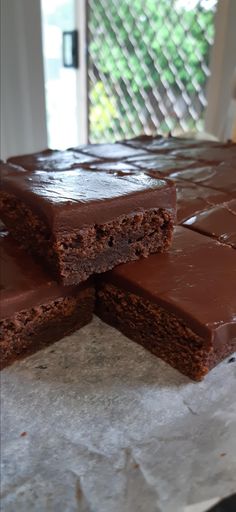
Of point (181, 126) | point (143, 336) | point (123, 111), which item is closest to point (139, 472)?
point (143, 336)

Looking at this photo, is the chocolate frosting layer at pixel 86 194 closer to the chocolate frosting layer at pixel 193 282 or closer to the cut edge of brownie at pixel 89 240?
the cut edge of brownie at pixel 89 240

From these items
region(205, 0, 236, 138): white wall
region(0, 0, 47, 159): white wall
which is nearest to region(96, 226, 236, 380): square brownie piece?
region(0, 0, 47, 159): white wall

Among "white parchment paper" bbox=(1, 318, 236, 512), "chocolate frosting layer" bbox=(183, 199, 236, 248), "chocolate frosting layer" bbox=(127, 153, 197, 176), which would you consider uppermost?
"chocolate frosting layer" bbox=(127, 153, 197, 176)

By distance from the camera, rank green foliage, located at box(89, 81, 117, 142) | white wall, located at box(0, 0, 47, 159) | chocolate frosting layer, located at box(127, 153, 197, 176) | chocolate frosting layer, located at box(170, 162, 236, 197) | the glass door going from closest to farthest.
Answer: chocolate frosting layer, located at box(170, 162, 236, 197) → chocolate frosting layer, located at box(127, 153, 197, 176) → white wall, located at box(0, 0, 47, 159) → the glass door → green foliage, located at box(89, 81, 117, 142)

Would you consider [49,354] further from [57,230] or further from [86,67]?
[86,67]

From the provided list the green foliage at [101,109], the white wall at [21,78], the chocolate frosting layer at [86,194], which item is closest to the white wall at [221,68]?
the green foliage at [101,109]

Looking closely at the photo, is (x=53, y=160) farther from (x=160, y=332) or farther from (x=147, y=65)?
(x=147, y=65)

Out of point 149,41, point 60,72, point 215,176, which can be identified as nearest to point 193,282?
point 215,176

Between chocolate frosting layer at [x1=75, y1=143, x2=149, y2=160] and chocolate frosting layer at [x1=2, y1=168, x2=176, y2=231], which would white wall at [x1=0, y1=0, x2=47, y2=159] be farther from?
chocolate frosting layer at [x1=2, y1=168, x2=176, y2=231]
